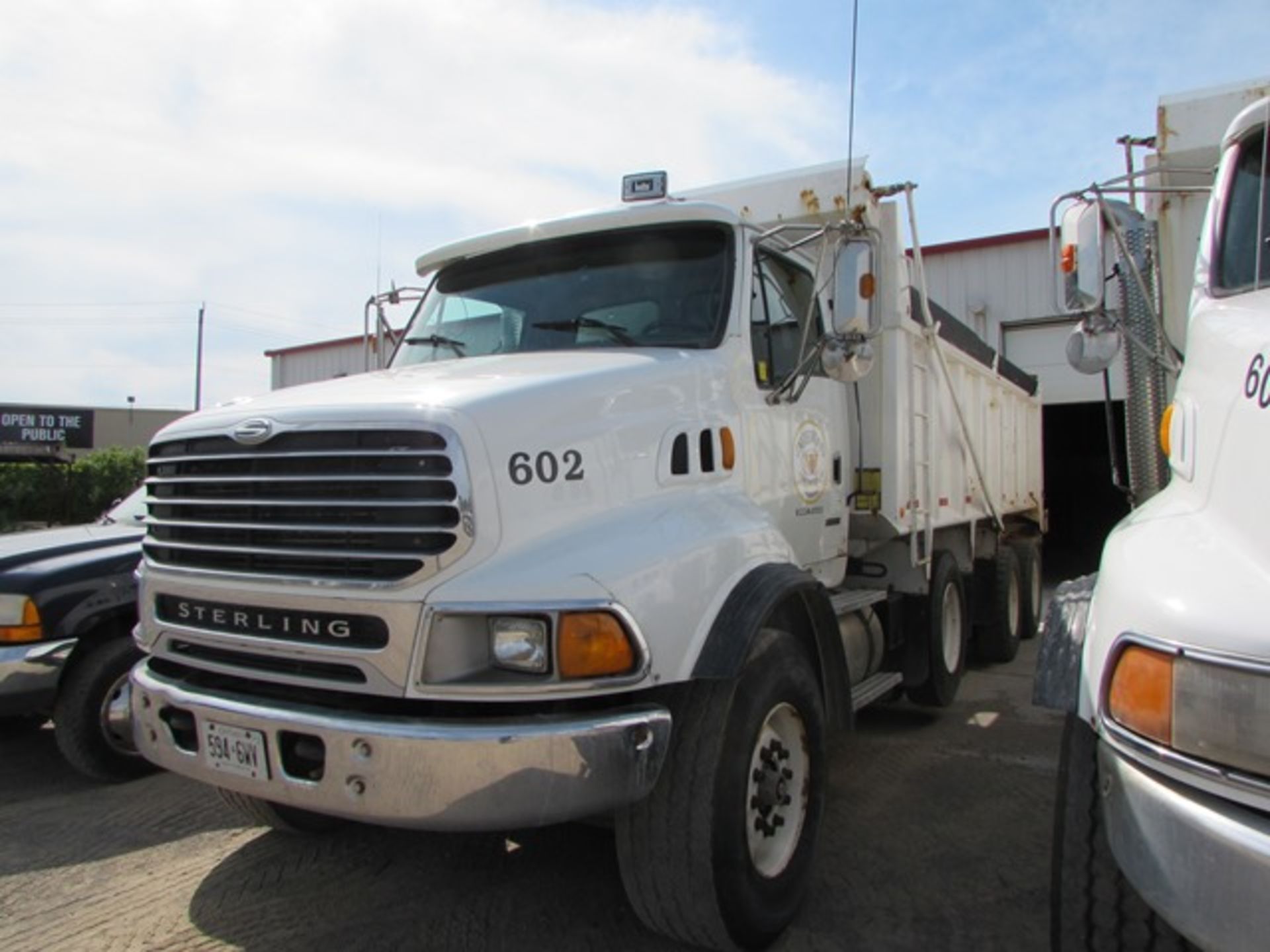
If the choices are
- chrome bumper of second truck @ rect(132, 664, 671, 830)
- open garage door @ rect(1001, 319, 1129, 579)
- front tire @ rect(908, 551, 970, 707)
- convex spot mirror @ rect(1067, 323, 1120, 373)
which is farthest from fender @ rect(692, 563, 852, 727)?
open garage door @ rect(1001, 319, 1129, 579)

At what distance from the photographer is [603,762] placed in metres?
2.41

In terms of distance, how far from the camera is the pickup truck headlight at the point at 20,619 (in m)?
4.49

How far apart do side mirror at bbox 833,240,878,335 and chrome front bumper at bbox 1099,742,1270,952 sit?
6.77ft

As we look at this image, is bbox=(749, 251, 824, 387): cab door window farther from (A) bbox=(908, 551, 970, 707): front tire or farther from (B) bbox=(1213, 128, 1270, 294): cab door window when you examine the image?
(A) bbox=(908, 551, 970, 707): front tire

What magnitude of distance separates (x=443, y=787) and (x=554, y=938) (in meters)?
1.04

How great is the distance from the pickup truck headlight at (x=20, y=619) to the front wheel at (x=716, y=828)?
11.6 feet

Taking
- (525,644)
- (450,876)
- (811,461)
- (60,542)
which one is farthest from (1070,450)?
(525,644)

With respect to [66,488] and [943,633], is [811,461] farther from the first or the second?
[66,488]

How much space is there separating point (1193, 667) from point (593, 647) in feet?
4.70

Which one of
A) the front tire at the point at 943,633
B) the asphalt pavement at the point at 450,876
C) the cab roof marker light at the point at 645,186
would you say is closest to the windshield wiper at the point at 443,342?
the cab roof marker light at the point at 645,186

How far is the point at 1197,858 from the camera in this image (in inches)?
65.9

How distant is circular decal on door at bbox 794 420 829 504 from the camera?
159 inches

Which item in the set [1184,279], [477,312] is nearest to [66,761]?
[477,312]

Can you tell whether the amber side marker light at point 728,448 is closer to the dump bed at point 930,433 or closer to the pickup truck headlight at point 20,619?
the dump bed at point 930,433
